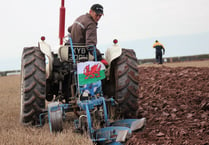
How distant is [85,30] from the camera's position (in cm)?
530

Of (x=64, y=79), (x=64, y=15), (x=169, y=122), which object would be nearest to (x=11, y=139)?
A: (x=64, y=79)

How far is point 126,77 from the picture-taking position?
515cm

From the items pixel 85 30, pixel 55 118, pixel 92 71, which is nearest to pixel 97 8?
pixel 85 30

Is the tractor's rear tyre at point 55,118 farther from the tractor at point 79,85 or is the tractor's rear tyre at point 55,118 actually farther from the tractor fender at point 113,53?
the tractor fender at point 113,53

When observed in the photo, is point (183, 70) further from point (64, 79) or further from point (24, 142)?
point (24, 142)

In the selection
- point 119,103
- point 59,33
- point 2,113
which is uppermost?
point 59,33

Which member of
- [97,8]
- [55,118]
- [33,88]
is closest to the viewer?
[55,118]

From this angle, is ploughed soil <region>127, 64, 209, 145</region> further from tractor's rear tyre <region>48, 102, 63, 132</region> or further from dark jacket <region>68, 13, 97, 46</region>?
dark jacket <region>68, 13, 97, 46</region>

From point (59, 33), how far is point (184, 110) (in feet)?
8.70

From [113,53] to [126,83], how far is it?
524mm

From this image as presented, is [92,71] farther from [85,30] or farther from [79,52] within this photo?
[85,30]

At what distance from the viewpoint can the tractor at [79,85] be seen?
455cm

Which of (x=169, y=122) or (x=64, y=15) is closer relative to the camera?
(x=169, y=122)

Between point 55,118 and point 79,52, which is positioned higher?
point 79,52
